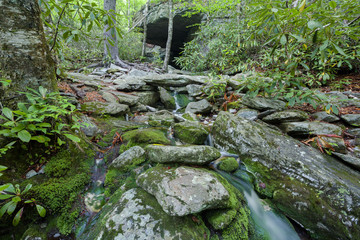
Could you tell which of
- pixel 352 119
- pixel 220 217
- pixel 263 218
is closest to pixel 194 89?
pixel 352 119

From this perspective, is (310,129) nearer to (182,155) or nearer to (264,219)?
(264,219)

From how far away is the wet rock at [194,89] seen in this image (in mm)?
6887

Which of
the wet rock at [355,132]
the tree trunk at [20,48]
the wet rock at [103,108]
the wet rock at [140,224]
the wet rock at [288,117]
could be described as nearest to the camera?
the wet rock at [140,224]

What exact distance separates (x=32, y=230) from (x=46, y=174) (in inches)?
22.8

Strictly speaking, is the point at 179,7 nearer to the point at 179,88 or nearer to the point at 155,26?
the point at 155,26

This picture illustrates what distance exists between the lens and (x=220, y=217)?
1.78 metres

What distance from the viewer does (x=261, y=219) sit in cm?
210

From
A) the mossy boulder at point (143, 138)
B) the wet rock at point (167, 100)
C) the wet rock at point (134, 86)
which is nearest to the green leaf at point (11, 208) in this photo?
the mossy boulder at point (143, 138)

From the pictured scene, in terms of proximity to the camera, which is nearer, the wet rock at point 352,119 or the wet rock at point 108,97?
the wet rock at point 352,119

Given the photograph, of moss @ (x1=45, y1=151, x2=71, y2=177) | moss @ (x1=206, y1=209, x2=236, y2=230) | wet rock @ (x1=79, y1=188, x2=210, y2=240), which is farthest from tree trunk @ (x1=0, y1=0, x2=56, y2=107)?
moss @ (x1=206, y1=209, x2=236, y2=230)

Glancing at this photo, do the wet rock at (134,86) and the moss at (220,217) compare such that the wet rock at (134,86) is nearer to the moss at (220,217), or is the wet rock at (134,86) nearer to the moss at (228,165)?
the moss at (228,165)

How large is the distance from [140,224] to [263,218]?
172cm

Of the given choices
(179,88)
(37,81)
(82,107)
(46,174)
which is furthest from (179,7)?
(46,174)

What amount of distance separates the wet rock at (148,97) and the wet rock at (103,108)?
180 centimetres
